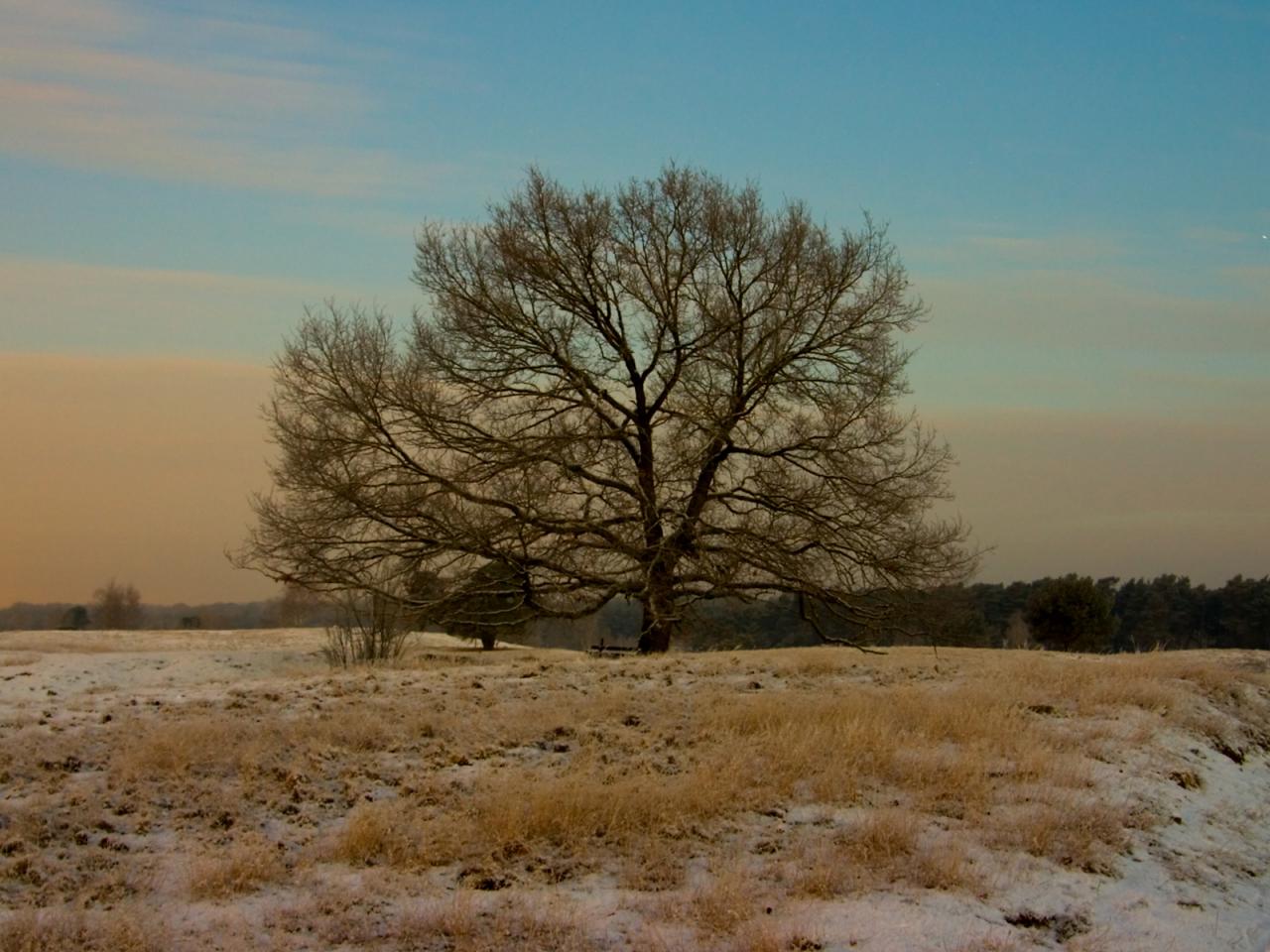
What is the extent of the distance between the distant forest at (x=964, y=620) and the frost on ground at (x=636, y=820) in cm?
969

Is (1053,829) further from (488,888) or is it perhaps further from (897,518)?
(897,518)

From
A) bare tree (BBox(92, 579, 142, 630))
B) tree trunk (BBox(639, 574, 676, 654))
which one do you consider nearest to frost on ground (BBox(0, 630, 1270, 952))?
tree trunk (BBox(639, 574, 676, 654))

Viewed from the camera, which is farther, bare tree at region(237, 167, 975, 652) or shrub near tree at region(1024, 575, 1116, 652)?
shrub near tree at region(1024, 575, 1116, 652)

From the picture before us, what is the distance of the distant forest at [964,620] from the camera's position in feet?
72.9

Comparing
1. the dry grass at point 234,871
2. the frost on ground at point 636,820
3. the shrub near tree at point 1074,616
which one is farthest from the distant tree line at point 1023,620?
the dry grass at point 234,871

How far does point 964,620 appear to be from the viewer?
22312 mm

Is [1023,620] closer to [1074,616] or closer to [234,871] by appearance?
[1074,616]

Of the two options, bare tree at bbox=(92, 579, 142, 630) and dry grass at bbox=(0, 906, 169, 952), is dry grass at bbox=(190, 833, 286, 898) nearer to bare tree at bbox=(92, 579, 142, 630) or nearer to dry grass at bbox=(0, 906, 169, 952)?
dry grass at bbox=(0, 906, 169, 952)

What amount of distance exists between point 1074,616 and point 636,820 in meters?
29.0

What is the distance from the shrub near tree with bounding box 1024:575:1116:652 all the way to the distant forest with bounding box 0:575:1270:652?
0.22ft

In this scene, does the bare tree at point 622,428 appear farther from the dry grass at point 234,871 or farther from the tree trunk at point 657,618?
the dry grass at point 234,871

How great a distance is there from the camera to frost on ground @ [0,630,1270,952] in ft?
19.6

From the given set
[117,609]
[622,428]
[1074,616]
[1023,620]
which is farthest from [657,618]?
[117,609]

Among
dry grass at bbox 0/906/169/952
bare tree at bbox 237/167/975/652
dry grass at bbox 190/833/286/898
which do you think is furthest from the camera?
bare tree at bbox 237/167/975/652
